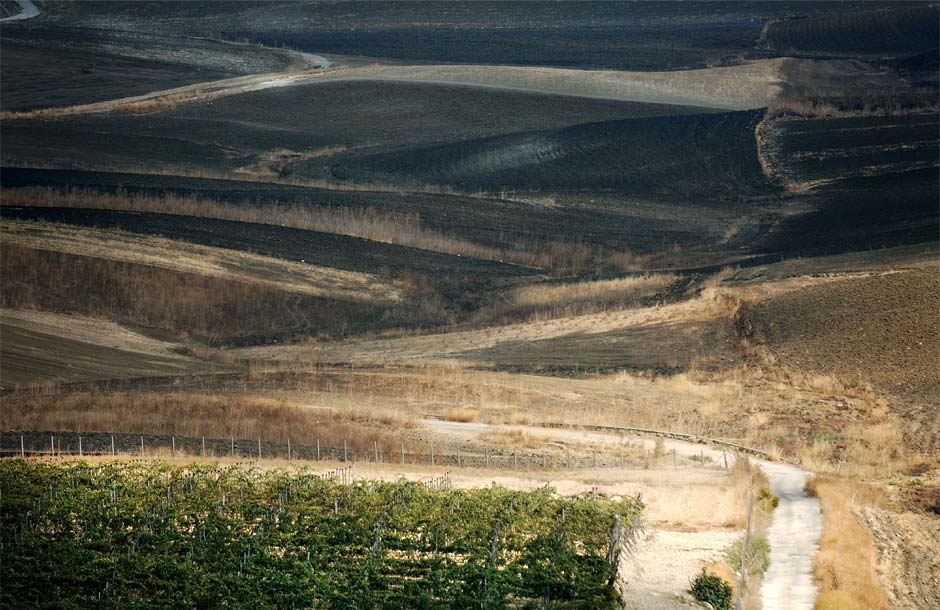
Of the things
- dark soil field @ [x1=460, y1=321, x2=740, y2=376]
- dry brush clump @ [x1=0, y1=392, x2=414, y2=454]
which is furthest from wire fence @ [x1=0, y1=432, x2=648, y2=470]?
dark soil field @ [x1=460, y1=321, x2=740, y2=376]

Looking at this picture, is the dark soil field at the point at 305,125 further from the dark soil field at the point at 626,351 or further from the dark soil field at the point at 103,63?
the dark soil field at the point at 626,351

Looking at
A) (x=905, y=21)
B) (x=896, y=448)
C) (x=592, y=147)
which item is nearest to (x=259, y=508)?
(x=896, y=448)

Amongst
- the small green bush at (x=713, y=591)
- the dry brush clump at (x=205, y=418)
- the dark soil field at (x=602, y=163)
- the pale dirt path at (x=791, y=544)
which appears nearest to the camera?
the small green bush at (x=713, y=591)

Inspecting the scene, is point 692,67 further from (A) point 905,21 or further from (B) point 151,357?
(B) point 151,357

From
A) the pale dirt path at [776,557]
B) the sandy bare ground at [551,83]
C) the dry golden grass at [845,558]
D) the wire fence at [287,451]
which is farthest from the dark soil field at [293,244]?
the sandy bare ground at [551,83]

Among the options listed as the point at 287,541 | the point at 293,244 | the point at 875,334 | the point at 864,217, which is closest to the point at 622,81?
the point at 864,217

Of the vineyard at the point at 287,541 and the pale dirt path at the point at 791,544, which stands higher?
the vineyard at the point at 287,541

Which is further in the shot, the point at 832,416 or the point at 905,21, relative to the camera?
the point at 905,21
